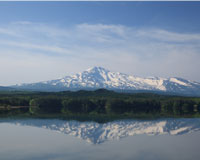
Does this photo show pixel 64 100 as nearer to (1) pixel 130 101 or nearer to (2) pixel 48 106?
(2) pixel 48 106

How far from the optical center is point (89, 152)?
104 ft

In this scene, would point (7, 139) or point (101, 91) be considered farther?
point (101, 91)

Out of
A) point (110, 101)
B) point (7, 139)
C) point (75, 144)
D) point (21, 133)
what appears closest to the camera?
point (75, 144)

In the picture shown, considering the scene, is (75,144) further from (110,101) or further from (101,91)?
(101,91)

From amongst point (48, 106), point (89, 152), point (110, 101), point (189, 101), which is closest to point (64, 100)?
point (48, 106)

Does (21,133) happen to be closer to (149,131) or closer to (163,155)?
(149,131)

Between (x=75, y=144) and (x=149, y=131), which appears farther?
(x=149, y=131)

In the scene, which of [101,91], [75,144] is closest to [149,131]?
[75,144]

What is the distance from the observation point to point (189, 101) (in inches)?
4461

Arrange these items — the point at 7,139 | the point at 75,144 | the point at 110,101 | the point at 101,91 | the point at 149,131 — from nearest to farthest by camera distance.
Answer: the point at 75,144 → the point at 7,139 → the point at 149,131 → the point at 110,101 → the point at 101,91

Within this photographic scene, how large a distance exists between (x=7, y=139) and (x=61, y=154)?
1234 cm

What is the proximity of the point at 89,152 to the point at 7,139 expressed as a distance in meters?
13.4

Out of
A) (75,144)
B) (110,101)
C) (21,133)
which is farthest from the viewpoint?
(110,101)

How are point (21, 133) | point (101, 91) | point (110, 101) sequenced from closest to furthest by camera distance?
1. point (21, 133)
2. point (110, 101)
3. point (101, 91)
